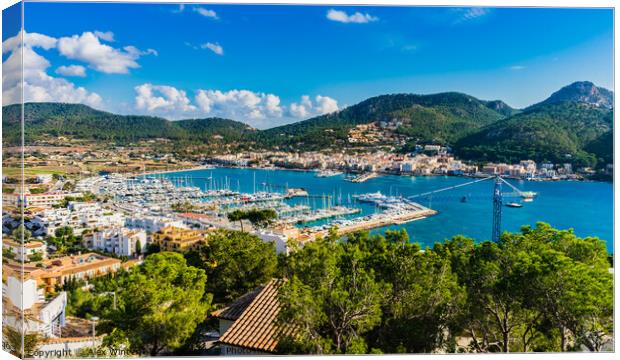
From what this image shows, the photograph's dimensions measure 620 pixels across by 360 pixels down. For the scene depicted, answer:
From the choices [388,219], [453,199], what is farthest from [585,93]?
[388,219]

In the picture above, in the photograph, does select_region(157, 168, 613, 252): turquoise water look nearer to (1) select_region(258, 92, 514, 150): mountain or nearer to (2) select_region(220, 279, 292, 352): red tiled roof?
(1) select_region(258, 92, 514, 150): mountain

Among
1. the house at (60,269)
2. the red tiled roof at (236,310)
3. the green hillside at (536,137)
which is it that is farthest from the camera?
the green hillside at (536,137)

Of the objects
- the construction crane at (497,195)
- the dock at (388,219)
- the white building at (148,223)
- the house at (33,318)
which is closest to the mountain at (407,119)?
the construction crane at (497,195)

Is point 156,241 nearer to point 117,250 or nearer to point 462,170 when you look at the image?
point 117,250

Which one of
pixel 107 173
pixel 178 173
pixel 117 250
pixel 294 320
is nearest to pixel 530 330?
pixel 294 320

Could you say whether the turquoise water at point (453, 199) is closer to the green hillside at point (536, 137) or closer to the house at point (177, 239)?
the green hillside at point (536, 137)
